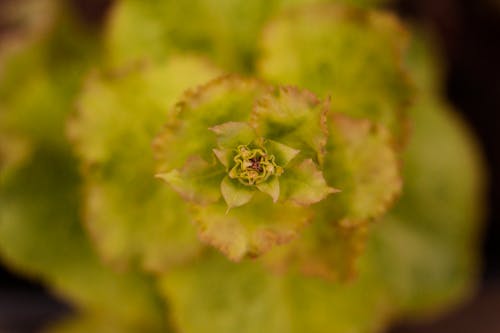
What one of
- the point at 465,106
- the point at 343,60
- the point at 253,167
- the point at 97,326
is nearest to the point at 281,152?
the point at 253,167

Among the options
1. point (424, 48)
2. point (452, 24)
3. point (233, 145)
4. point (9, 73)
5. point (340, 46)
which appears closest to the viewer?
point (233, 145)

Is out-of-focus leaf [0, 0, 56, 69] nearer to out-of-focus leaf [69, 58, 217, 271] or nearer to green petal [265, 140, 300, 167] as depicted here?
out-of-focus leaf [69, 58, 217, 271]

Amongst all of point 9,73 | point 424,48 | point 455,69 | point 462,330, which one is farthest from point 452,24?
point 9,73

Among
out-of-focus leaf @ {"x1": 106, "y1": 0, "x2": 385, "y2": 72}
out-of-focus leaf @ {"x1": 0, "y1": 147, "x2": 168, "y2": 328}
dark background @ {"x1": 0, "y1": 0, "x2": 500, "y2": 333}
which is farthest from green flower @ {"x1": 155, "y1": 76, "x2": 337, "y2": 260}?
dark background @ {"x1": 0, "y1": 0, "x2": 500, "y2": 333}

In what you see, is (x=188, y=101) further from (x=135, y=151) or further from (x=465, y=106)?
(x=465, y=106)

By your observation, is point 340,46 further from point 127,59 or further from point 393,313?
point 393,313
